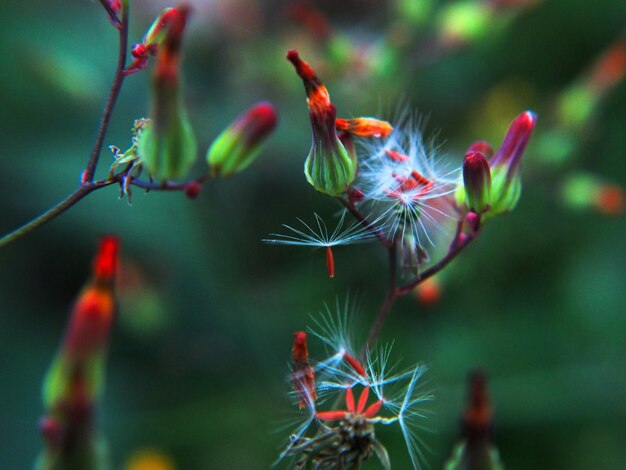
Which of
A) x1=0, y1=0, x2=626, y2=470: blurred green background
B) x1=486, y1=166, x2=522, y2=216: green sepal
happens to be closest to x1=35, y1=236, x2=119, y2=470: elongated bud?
x1=486, y1=166, x2=522, y2=216: green sepal

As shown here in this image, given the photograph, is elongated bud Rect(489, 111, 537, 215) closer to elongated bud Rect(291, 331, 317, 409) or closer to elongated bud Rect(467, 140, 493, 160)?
elongated bud Rect(467, 140, 493, 160)

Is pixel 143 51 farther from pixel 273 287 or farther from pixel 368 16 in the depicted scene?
pixel 368 16

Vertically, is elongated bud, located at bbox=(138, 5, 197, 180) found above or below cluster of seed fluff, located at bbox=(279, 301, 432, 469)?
above

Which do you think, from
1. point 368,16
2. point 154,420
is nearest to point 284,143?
point 368,16

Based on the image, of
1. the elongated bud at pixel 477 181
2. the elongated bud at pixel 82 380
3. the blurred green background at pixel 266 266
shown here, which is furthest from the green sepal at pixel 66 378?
the blurred green background at pixel 266 266

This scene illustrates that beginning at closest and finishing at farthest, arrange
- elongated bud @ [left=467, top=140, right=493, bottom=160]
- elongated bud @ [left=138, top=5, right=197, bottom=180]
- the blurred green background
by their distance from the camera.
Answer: elongated bud @ [left=138, top=5, right=197, bottom=180] → elongated bud @ [left=467, top=140, right=493, bottom=160] → the blurred green background
